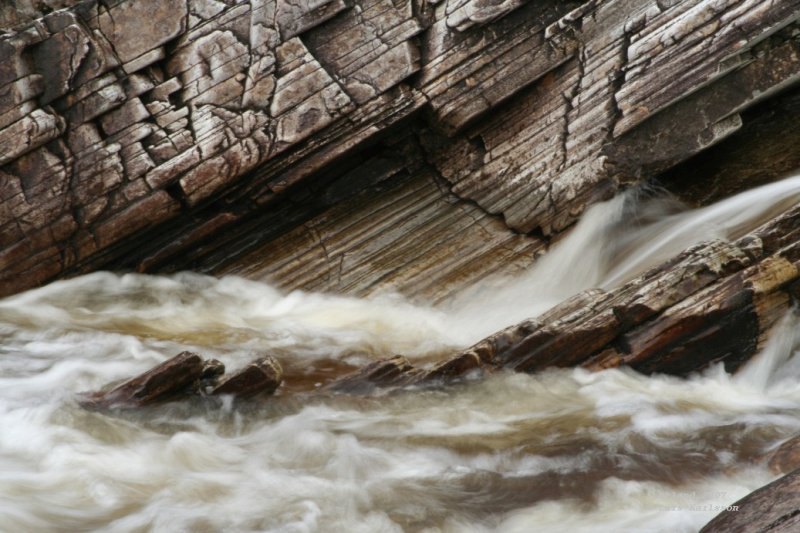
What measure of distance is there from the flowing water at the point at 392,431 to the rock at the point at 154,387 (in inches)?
4.4

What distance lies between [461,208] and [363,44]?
7.24ft

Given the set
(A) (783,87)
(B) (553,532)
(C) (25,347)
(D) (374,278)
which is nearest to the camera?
(B) (553,532)

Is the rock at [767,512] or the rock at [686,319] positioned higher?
the rock at [686,319]

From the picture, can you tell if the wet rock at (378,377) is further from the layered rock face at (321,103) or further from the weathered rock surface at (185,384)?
the layered rock face at (321,103)

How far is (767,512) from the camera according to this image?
177 inches

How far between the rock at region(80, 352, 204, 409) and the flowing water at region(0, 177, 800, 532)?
11 cm

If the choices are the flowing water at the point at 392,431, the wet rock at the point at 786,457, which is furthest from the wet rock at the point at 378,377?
the wet rock at the point at 786,457

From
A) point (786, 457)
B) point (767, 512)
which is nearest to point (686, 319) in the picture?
point (786, 457)

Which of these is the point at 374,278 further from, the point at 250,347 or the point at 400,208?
the point at 250,347

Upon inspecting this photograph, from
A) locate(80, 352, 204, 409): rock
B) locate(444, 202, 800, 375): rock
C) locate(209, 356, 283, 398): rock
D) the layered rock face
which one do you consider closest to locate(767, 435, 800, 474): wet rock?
locate(444, 202, 800, 375): rock

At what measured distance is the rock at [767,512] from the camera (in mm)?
4328

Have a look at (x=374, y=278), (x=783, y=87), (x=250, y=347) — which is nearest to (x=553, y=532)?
(x=250, y=347)

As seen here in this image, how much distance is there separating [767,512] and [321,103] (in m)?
6.48

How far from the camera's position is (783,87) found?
9.04m
